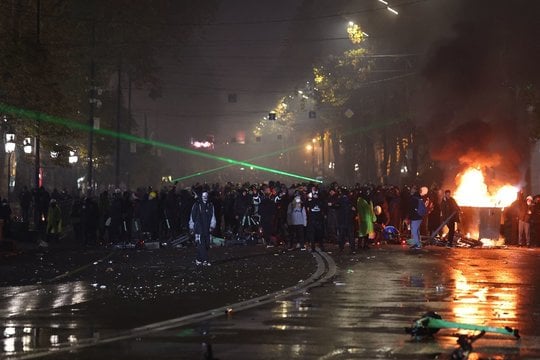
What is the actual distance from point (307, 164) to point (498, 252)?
11173cm

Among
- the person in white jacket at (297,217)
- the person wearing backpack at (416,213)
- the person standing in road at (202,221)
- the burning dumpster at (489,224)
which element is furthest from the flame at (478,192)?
the person standing in road at (202,221)

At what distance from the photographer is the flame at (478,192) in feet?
102

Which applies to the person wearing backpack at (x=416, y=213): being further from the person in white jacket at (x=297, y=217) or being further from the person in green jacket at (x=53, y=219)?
the person in green jacket at (x=53, y=219)

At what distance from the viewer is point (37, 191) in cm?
3362

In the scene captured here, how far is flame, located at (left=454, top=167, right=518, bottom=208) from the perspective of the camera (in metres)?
31.1

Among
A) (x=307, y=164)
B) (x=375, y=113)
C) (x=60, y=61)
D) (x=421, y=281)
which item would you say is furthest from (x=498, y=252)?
(x=307, y=164)

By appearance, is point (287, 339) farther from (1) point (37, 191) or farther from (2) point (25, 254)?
(1) point (37, 191)

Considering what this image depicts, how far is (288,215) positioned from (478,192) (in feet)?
29.4

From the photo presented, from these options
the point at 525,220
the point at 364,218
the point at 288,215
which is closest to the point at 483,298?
the point at 364,218

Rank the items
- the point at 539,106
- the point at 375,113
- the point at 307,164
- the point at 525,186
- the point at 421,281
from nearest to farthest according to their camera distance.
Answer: the point at 421,281, the point at 539,106, the point at 525,186, the point at 375,113, the point at 307,164

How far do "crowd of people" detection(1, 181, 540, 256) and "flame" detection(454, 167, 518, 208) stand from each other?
1.40m

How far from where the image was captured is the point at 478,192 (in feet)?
106

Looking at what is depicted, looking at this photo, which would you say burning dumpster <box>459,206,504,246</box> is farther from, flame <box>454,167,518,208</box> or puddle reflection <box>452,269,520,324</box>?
puddle reflection <box>452,269,520,324</box>

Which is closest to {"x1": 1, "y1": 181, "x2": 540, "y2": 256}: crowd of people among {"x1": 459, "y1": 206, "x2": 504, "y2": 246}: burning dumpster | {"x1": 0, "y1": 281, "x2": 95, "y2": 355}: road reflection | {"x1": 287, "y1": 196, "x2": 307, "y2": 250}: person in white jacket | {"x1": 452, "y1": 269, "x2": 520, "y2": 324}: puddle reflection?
{"x1": 287, "y1": 196, "x2": 307, "y2": 250}: person in white jacket
